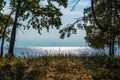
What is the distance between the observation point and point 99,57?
575 inches

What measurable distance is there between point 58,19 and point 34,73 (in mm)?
24015

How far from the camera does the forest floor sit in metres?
12.1

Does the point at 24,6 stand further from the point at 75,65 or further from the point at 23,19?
the point at 75,65

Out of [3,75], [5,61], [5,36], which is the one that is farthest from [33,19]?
[3,75]

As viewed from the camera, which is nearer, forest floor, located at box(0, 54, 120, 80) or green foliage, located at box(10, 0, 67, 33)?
forest floor, located at box(0, 54, 120, 80)

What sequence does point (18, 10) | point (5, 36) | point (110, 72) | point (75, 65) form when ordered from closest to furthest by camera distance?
point (110, 72) → point (75, 65) → point (18, 10) → point (5, 36)

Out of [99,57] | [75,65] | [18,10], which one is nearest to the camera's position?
[75,65]

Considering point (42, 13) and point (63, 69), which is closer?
point (63, 69)

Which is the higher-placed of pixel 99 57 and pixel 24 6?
pixel 24 6

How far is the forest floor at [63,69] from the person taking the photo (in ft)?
39.7

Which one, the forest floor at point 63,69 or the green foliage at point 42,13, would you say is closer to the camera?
the forest floor at point 63,69

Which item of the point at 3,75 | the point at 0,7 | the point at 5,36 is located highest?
the point at 0,7

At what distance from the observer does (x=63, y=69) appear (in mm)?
12844

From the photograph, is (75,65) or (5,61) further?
(5,61)
